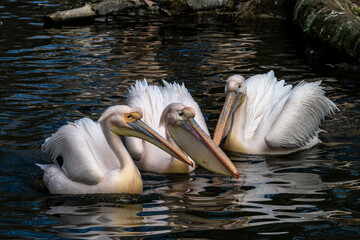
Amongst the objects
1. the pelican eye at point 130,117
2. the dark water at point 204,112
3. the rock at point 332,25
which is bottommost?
the dark water at point 204,112

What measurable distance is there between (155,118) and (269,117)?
1.23m

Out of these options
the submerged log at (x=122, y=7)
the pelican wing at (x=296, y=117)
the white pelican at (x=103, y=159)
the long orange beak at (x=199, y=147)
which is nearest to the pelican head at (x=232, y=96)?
the pelican wing at (x=296, y=117)

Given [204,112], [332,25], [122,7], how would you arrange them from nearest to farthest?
[204,112], [332,25], [122,7]

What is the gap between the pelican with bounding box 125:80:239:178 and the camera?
5.07 metres

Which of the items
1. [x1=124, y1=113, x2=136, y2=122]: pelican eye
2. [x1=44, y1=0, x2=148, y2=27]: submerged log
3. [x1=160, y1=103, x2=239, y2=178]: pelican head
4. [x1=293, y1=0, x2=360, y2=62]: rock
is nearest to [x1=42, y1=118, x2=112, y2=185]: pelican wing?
[x1=124, y1=113, x2=136, y2=122]: pelican eye

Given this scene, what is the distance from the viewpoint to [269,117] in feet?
20.8

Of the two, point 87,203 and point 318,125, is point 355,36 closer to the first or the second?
point 318,125

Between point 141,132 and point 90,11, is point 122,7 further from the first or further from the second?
point 141,132

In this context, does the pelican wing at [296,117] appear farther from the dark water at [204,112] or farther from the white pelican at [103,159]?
the white pelican at [103,159]

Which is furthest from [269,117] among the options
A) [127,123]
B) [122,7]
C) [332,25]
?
[122,7]

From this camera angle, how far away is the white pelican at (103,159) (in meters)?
4.79

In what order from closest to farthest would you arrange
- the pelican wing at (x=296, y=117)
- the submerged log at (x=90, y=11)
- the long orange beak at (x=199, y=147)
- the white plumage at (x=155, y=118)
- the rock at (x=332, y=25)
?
the long orange beak at (x=199, y=147), the white plumage at (x=155, y=118), the pelican wing at (x=296, y=117), the rock at (x=332, y=25), the submerged log at (x=90, y=11)

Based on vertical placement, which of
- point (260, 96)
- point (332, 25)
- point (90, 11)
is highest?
point (90, 11)

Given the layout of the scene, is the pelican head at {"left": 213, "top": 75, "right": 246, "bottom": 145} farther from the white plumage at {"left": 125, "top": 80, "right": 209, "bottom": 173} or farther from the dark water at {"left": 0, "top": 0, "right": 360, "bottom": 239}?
the dark water at {"left": 0, "top": 0, "right": 360, "bottom": 239}
